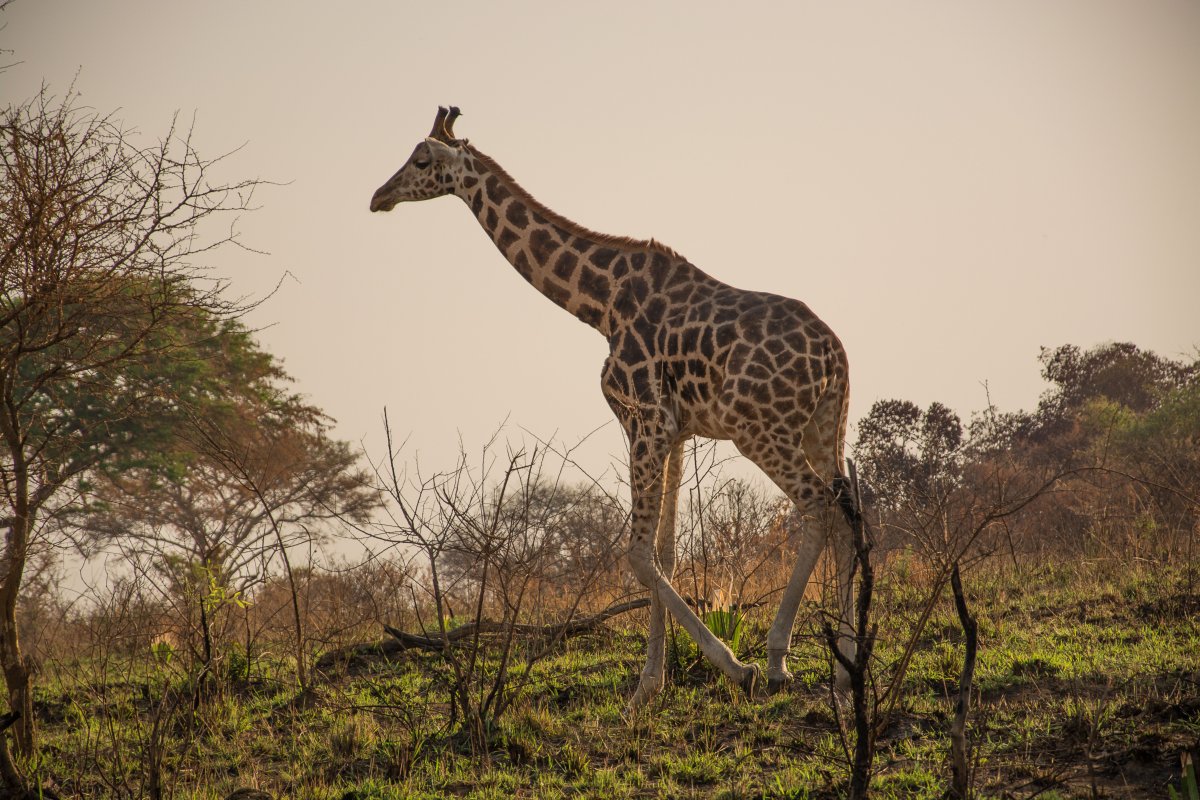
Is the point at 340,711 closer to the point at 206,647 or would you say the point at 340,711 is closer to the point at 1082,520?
the point at 206,647

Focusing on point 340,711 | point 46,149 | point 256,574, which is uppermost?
point 46,149

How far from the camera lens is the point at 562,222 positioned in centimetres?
847

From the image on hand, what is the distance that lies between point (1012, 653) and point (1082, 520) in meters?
8.63

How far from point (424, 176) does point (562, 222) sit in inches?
49.2

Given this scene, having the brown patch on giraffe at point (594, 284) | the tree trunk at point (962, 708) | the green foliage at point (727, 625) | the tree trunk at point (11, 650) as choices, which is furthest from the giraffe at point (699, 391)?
the tree trunk at point (11, 650)

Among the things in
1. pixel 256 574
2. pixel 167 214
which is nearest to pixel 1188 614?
pixel 256 574

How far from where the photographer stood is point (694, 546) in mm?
9344

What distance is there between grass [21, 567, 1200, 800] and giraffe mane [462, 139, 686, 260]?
2.92m

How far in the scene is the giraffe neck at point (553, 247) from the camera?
8078 mm

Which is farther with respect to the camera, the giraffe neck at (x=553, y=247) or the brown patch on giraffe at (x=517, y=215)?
the brown patch on giraffe at (x=517, y=215)

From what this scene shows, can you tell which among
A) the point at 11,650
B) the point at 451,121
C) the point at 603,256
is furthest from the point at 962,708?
the point at 451,121

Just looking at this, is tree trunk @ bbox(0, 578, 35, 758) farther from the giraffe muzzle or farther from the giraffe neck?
the giraffe neck

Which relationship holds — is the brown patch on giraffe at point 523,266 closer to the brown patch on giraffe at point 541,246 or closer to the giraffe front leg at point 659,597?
the brown patch on giraffe at point 541,246

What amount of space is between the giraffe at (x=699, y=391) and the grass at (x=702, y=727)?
1.70ft
